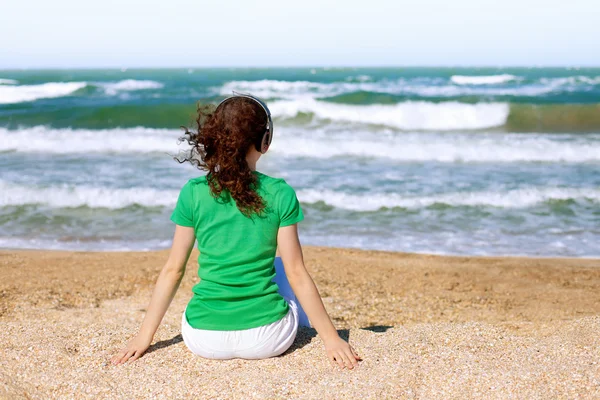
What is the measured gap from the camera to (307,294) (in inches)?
112

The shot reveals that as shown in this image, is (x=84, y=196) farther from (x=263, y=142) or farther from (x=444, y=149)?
(x=444, y=149)

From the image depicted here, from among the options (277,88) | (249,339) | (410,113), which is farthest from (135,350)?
(277,88)

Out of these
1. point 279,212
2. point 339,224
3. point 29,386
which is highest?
point 279,212

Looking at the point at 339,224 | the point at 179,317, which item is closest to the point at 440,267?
the point at 339,224

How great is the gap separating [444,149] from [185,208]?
38.7ft

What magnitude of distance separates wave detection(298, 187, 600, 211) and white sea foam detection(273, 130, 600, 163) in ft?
11.3

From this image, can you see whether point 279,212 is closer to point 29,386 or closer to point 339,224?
point 29,386

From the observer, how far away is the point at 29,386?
106 inches

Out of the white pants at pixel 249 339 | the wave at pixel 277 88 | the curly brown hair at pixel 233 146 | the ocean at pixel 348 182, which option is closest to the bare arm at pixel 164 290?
the white pants at pixel 249 339

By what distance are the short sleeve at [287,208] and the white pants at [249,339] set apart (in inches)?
13.5

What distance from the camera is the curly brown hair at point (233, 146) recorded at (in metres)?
2.64

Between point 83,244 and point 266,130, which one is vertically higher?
point 266,130

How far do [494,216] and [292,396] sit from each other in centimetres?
662

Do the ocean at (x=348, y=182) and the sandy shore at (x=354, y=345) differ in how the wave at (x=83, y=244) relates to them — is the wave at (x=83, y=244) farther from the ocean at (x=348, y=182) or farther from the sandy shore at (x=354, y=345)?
the sandy shore at (x=354, y=345)
